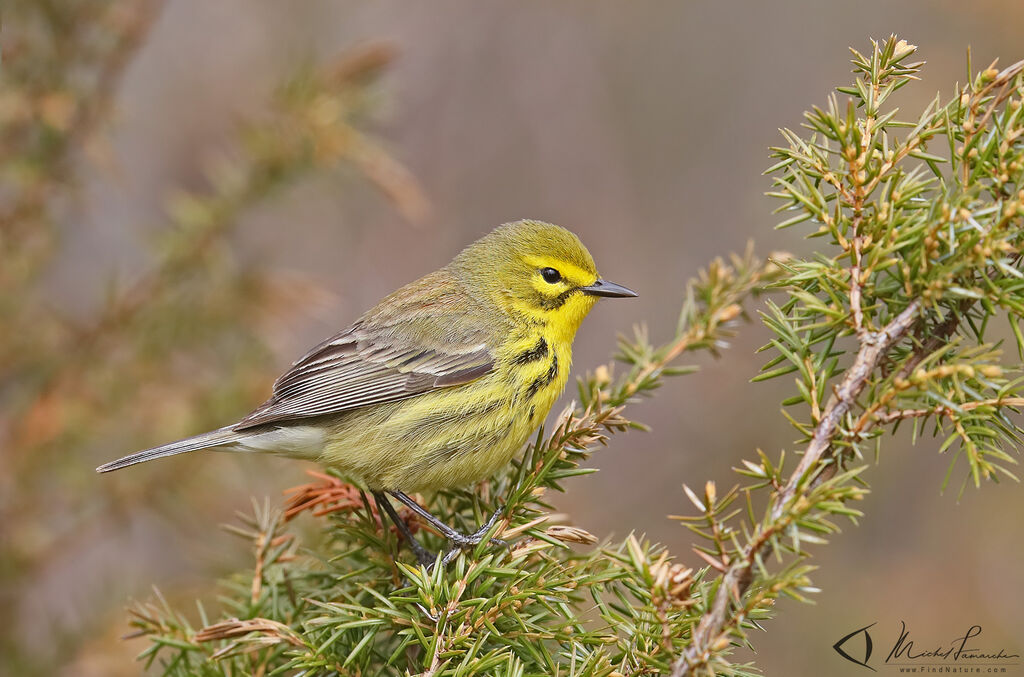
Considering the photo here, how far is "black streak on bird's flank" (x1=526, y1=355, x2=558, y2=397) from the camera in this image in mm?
3791

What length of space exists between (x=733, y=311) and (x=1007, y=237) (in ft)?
4.04

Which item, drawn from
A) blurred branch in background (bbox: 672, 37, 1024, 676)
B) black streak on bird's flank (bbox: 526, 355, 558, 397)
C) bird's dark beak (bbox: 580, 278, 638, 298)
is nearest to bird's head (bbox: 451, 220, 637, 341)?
bird's dark beak (bbox: 580, 278, 638, 298)

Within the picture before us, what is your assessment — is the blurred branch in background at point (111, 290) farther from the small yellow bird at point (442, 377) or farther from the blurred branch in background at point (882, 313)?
the blurred branch in background at point (882, 313)

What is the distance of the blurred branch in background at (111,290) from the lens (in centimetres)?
353

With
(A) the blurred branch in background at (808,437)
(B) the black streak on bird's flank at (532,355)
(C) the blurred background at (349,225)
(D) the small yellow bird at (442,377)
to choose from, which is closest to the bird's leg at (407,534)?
(D) the small yellow bird at (442,377)

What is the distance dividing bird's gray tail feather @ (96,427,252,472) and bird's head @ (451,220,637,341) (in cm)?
137

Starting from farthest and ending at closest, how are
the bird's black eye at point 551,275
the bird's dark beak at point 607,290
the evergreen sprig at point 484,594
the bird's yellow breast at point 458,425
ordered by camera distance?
the bird's black eye at point 551,275, the bird's dark beak at point 607,290, the bird's yellow breast at point 458,425, the evergreen sprig at point 484,594

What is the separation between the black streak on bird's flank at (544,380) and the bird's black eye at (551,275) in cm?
48

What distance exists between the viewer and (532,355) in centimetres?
395

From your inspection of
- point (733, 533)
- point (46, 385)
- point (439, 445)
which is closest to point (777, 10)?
point (439, 445)

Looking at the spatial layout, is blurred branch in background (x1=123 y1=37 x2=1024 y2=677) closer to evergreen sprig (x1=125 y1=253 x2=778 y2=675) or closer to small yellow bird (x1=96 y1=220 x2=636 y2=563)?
evergreen sprig (x1=125 y1=253 x2=778 y2=675)

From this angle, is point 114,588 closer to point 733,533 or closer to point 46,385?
point 46,385

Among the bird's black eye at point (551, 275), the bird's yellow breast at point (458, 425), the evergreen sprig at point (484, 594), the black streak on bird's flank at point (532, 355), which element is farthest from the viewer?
the bird's black eye at point (551, 275)
